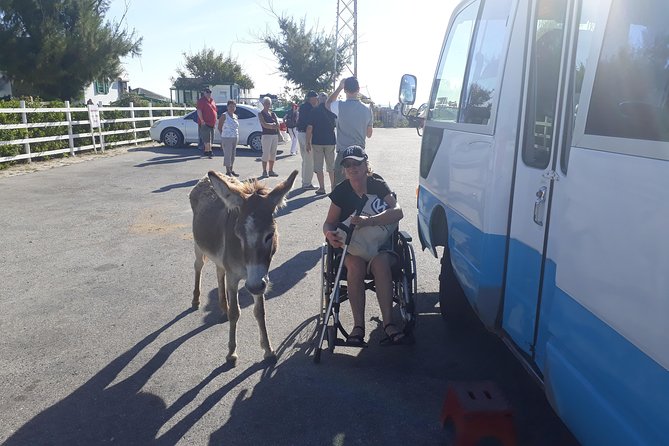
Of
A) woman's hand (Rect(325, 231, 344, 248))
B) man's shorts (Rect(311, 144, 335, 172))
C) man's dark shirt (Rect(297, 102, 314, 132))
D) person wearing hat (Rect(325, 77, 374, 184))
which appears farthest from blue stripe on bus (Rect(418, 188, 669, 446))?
man's dark shirt (Rect(297, 102, 314, 132))

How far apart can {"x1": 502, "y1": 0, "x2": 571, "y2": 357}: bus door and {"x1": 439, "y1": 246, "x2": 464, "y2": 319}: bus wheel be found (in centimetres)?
145

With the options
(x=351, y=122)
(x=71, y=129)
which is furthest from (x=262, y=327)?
(x=71, y=129)

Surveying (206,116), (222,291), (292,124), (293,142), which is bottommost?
(222,291)

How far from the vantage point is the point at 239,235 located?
384 centimetres

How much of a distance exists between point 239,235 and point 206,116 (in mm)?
13541

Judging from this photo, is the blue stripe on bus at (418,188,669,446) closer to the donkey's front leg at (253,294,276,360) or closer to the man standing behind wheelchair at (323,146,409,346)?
the man standing behind wheelchair at (323,146,409,346)

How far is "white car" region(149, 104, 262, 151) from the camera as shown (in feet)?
65.4

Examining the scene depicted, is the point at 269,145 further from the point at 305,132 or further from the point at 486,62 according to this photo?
the point at 486,62

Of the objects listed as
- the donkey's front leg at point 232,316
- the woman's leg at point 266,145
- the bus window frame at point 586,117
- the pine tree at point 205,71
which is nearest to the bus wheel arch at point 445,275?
the donkey's front leg at point 232,316

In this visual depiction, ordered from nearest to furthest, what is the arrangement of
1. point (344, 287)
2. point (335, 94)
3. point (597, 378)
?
point (597, 378) → point (344, 287) → point (335, 94)

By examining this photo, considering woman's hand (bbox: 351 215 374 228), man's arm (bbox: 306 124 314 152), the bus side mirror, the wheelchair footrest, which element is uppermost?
the bus side mirror

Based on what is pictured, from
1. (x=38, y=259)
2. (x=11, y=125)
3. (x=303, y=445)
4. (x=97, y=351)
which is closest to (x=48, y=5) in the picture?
(x=11, y=125)

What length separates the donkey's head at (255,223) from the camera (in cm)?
372

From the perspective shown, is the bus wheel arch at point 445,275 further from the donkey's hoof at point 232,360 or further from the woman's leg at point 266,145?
the woman's leg at point 266,145
